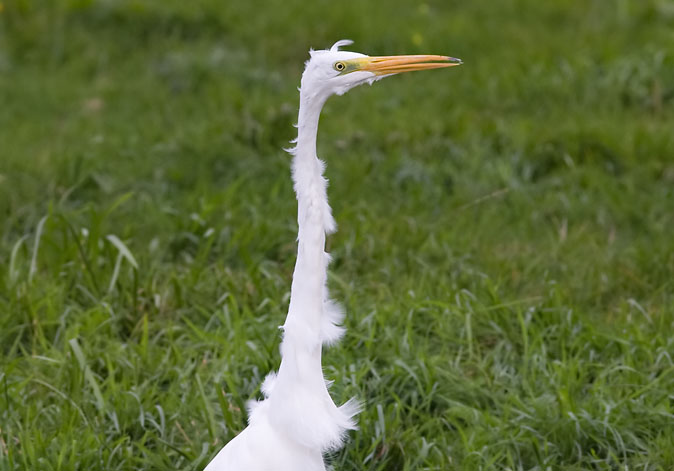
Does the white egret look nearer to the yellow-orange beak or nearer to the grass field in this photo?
the yellow-orange beak

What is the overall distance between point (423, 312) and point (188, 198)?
1575mm

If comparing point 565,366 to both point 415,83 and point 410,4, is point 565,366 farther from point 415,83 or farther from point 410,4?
point 410,4

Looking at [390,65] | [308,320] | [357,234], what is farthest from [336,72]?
[357,234]

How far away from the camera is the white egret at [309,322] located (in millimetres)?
2170

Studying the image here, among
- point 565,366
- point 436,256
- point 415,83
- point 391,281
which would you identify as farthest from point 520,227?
point 415,83

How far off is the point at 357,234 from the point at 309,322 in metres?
1.89

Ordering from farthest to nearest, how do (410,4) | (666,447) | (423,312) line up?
(410,4) < (423,312) < (666,447)

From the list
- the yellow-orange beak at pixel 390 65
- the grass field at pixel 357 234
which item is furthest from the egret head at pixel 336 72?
the grass field at pixel 357 234

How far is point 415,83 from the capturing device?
6.51m

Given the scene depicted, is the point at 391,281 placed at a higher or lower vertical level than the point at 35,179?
lower

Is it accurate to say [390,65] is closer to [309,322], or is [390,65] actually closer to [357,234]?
[309,322]

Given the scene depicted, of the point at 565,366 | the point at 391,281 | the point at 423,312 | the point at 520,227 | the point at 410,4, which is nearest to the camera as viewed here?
the point at 565,366

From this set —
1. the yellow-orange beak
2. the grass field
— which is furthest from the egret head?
the grass field

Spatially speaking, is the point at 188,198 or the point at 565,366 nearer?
the point at 565,366
